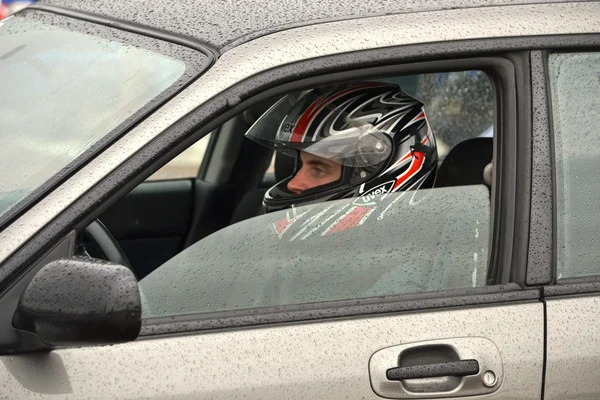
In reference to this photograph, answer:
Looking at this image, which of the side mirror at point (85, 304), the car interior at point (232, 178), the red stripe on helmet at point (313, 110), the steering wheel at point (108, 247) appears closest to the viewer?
the side mirror at point (85, 304)

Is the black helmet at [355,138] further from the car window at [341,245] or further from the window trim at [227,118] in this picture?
the window trim at [227,118]

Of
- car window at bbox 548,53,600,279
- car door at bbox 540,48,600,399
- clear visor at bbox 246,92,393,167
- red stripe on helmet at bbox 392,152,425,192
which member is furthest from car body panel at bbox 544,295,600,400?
clear visor at bbox 246,92,393,167

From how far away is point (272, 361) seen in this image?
209cm

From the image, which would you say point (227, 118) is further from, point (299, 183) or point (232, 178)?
point (232, 178)

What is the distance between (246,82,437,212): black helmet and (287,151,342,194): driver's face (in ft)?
0.04

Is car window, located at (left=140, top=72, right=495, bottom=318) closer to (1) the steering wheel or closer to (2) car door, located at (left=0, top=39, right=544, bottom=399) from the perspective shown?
(2) car door, located at (left=0, top=39, right=544, bottom=399)

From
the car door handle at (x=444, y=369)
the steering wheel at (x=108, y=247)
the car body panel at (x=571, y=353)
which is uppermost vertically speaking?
the steering wheel at (x=108, y=247)

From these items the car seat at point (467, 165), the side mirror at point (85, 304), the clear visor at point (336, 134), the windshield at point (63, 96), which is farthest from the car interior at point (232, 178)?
the side mirror at point (85, 304)

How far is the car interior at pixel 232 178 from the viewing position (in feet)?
9.71

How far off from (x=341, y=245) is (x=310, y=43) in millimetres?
439

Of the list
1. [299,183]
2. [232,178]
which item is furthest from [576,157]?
[232,178]

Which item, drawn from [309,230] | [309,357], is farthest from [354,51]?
[309,357]

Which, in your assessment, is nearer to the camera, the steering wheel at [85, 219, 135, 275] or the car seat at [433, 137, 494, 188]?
the car seat at [433, 137, 494, 188]

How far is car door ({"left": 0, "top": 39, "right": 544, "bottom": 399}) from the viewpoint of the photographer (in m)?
2.04
